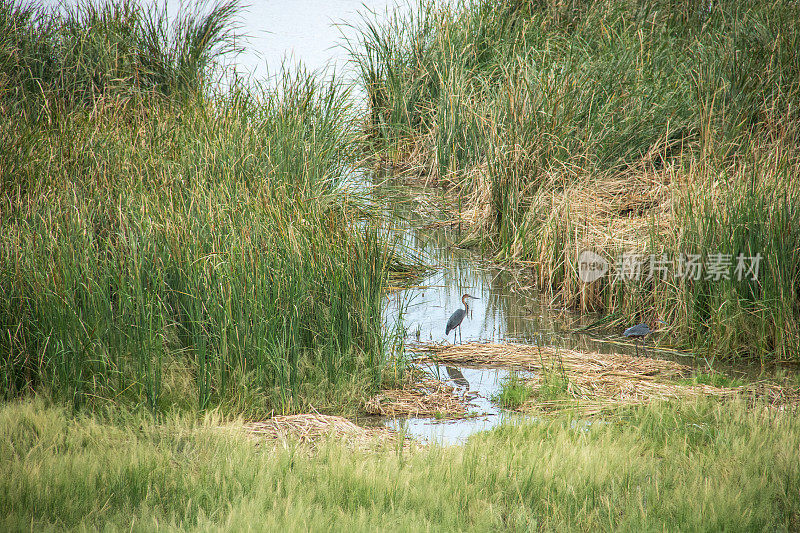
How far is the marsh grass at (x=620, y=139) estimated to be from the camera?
5.91 metres

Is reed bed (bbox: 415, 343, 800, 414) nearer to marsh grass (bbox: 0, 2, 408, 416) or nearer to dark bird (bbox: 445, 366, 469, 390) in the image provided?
dark bird (bbox: 445, 366, 469, 390)

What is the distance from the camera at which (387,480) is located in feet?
10.7

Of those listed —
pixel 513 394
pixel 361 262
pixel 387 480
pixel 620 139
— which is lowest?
pixel 387 480

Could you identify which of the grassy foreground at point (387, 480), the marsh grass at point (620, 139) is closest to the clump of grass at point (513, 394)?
the grassy foreground at point (387, 480)

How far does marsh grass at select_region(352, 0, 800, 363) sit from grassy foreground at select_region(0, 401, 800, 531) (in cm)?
218

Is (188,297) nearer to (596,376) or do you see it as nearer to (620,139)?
(596,376)

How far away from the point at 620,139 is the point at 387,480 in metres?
6.87

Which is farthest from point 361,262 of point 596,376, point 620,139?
point 620,139

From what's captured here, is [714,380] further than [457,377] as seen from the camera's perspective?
No

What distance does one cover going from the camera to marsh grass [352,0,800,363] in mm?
5910

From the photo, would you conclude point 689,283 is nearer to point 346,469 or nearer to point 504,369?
point 504,369

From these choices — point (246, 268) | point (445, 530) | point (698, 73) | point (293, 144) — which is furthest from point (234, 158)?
point (698, 73)

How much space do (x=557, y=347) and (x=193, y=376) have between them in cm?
287

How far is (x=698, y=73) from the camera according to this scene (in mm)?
9109
